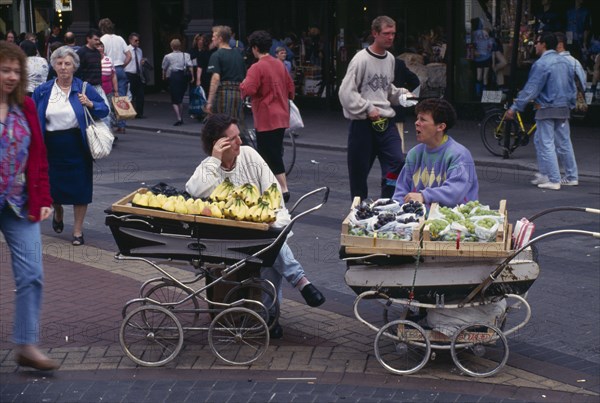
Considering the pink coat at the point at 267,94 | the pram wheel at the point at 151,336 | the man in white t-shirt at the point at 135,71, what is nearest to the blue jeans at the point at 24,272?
the pram wheel at the point at 151,336

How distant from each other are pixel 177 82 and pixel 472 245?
15910 millimetres

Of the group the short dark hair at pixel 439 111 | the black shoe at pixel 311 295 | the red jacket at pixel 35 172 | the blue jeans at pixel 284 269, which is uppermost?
the short dark hair at pixel 439 111

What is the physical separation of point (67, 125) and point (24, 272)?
335cm

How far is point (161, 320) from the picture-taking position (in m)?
6.10

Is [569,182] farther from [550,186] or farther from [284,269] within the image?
[284,269]

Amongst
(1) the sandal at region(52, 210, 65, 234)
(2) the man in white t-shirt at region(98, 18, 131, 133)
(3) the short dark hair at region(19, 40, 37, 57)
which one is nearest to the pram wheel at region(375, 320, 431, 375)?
(1) the sandal at region(52, 210, 65, 234)

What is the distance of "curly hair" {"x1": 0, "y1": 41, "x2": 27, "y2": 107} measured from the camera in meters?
5.56

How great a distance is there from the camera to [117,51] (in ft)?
61.8

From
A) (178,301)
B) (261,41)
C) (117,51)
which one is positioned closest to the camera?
(178,301)

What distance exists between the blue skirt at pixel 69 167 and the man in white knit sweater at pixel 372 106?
7.86ft

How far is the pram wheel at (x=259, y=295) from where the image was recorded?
611 cm

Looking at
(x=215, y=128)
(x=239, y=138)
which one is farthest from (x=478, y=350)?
(x=215, y=128)

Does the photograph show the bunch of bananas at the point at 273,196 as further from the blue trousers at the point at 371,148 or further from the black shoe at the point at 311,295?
the blue trousers at the point at 371,148

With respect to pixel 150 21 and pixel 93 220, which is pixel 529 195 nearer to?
pixel 93 220
